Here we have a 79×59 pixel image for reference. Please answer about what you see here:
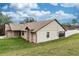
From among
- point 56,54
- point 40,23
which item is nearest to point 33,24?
point 40,23

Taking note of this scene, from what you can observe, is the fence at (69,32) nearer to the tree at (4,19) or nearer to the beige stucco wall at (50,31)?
the beige stucco wall at (50,31)

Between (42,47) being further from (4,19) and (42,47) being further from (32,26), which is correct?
(4,19)

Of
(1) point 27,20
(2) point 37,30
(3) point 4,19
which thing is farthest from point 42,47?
(3) point 4,19

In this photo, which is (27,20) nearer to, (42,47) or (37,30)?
(37,30)

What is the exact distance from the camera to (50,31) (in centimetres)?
505

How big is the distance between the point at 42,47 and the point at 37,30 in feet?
0.63

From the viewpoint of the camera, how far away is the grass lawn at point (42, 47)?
197 inches

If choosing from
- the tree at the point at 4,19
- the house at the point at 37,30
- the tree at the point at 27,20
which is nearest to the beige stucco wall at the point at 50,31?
the house at the point at 37,30

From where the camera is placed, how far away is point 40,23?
5039 mm

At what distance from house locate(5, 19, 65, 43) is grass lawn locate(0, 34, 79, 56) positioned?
5 cm

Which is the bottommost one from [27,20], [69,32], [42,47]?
[42,47]

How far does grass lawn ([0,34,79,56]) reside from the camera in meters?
5.00

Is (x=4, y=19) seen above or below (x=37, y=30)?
above

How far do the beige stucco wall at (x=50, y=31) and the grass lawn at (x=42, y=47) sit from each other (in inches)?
1.8
